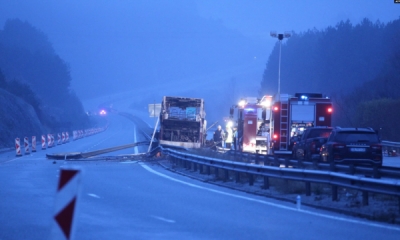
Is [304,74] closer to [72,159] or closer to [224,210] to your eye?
[72,159]

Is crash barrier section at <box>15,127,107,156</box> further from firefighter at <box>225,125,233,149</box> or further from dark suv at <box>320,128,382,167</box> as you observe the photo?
dark suv at <box>320,128,382,167</box>

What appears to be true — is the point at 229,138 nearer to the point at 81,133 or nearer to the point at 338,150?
the point at 338,150

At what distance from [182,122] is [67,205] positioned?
32059 mm

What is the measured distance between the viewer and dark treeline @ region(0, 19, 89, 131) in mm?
100438

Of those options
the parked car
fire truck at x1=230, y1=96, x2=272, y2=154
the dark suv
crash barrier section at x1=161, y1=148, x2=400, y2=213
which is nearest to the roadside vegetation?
fire truck at x1=230, y1=96, x2=272, y2=154

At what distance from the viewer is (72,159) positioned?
114 feet

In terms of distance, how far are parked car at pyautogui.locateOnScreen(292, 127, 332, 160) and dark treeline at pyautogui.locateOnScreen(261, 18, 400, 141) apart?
2340 cm

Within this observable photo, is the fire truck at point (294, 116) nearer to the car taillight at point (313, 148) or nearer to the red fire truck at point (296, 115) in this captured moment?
the red fire truck at point (296, 115)

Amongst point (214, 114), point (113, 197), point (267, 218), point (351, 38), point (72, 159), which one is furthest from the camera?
point (214, 114)

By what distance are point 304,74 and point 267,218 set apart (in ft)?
247

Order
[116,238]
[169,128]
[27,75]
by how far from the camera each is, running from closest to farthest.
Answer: [116,238], [169,128], [27,75]

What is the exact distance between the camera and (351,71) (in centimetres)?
7519

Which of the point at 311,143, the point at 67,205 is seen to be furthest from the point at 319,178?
the point at 67,205

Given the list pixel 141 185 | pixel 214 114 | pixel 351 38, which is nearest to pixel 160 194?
pixel 141 185
